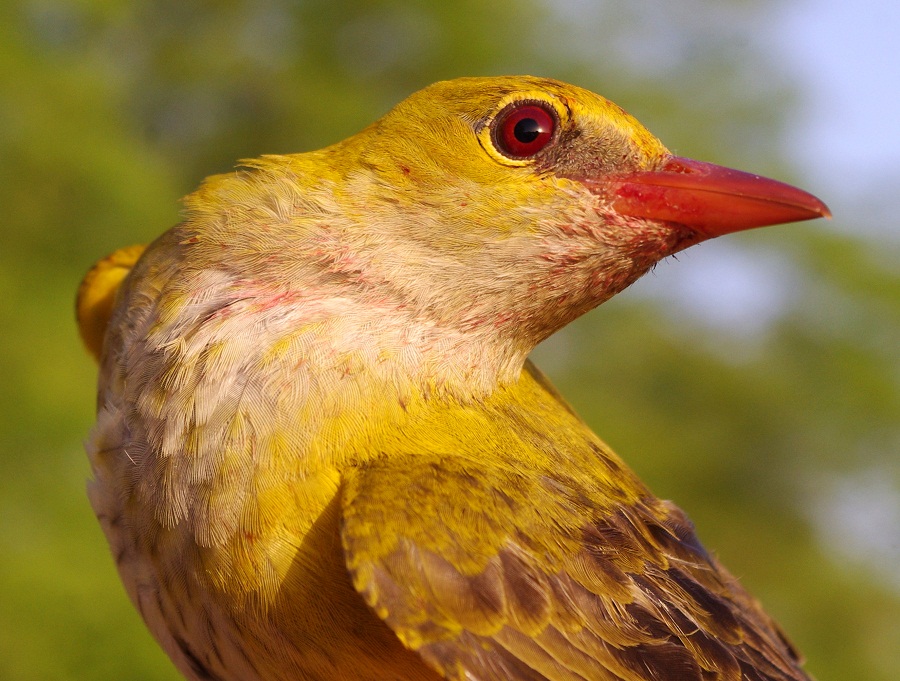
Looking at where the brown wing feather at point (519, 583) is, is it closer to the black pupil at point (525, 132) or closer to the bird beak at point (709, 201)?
the bird beak at point (709, 201)

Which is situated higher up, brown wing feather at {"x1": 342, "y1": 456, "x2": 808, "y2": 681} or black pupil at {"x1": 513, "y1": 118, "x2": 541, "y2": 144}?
black pupil at {"x1": 513, "y1": 118, "x2": 541, "y2": 144}

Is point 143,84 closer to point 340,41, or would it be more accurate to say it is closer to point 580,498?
point 340,41

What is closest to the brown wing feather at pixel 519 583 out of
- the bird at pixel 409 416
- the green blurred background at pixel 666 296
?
the bird at pixel 409 416

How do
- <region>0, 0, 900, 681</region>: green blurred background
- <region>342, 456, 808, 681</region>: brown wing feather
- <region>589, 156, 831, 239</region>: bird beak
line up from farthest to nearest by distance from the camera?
<region>0, 0, 900, 681</region>: green blurred background
<region>589, 156, 831, 239</region>: bird beak
<region>342, 456, 808, 681</region>: brown wing feather

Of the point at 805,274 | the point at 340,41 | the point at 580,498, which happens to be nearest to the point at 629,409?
the point at 805,274

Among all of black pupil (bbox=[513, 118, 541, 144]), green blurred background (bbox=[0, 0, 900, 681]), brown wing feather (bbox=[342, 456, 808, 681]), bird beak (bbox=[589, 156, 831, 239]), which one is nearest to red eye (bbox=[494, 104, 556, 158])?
black pupil (bbox=[513, 118, 541, 144])

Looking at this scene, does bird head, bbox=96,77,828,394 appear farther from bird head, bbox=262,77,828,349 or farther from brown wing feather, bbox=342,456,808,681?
brown wing feather, bbox=342,456,808,681
